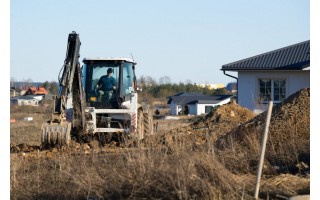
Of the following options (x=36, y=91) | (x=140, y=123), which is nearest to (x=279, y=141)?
(x=140, y=123)

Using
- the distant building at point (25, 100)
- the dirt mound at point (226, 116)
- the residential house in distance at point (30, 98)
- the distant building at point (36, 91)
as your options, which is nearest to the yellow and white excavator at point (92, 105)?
the dirt mound at point (226, 116)

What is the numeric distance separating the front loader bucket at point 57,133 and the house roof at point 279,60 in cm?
1461

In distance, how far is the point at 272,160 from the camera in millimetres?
11008

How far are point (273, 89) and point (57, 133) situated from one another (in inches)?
595

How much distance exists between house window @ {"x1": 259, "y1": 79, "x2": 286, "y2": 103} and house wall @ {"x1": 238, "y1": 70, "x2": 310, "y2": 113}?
20cm

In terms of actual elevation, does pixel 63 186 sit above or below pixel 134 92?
below

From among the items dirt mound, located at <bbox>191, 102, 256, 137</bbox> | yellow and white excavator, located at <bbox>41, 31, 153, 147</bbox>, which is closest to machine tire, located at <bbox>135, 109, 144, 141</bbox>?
yellow and white excavator, located at <bbox>41, 31, 153, 147</bbox>

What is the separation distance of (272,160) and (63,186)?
360 cm

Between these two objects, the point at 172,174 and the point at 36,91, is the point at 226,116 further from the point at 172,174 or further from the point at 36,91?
the point at 36,91

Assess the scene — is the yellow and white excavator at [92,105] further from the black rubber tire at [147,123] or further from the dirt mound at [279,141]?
the dirt mound at [279,141]

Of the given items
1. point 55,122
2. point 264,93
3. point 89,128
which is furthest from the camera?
point 264,93
